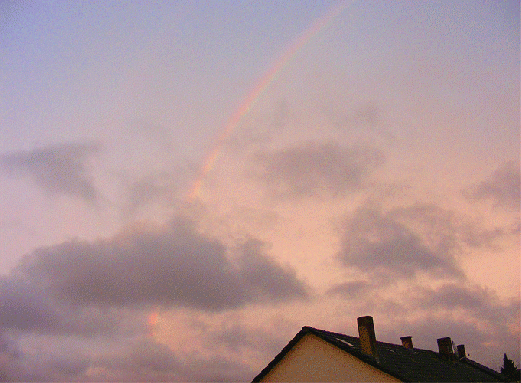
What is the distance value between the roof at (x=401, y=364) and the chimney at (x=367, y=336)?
0.39 m

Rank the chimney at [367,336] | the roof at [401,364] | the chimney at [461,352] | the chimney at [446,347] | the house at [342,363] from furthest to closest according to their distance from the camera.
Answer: the chimney at [461,352], the chimney at [446,347], the chimney at [367,336], the roof at [401,364], the house at [342,363]

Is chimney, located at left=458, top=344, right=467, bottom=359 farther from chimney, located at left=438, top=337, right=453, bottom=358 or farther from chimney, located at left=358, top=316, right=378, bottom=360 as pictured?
chimney, located at left=358, top=316, right=378, bottom=360

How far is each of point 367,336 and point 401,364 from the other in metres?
2.74

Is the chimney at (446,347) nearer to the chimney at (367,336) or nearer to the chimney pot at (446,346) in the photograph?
the chimney pot at (446,346)

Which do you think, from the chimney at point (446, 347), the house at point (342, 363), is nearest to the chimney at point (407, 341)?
the chimney at point (446, 347)

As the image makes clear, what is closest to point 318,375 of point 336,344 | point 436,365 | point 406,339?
point 336,344

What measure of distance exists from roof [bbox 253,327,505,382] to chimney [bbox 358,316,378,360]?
15.3 inches

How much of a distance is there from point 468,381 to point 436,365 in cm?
213

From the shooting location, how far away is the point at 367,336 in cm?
2614

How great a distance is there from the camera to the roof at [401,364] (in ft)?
78.6

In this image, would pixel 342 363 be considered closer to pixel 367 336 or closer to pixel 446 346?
pixel 367 336

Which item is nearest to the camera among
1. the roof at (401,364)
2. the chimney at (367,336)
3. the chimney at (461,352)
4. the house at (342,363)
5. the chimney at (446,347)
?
the house at (342,363)

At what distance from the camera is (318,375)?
25234 millimetres

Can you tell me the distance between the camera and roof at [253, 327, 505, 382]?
23953 millimetres
